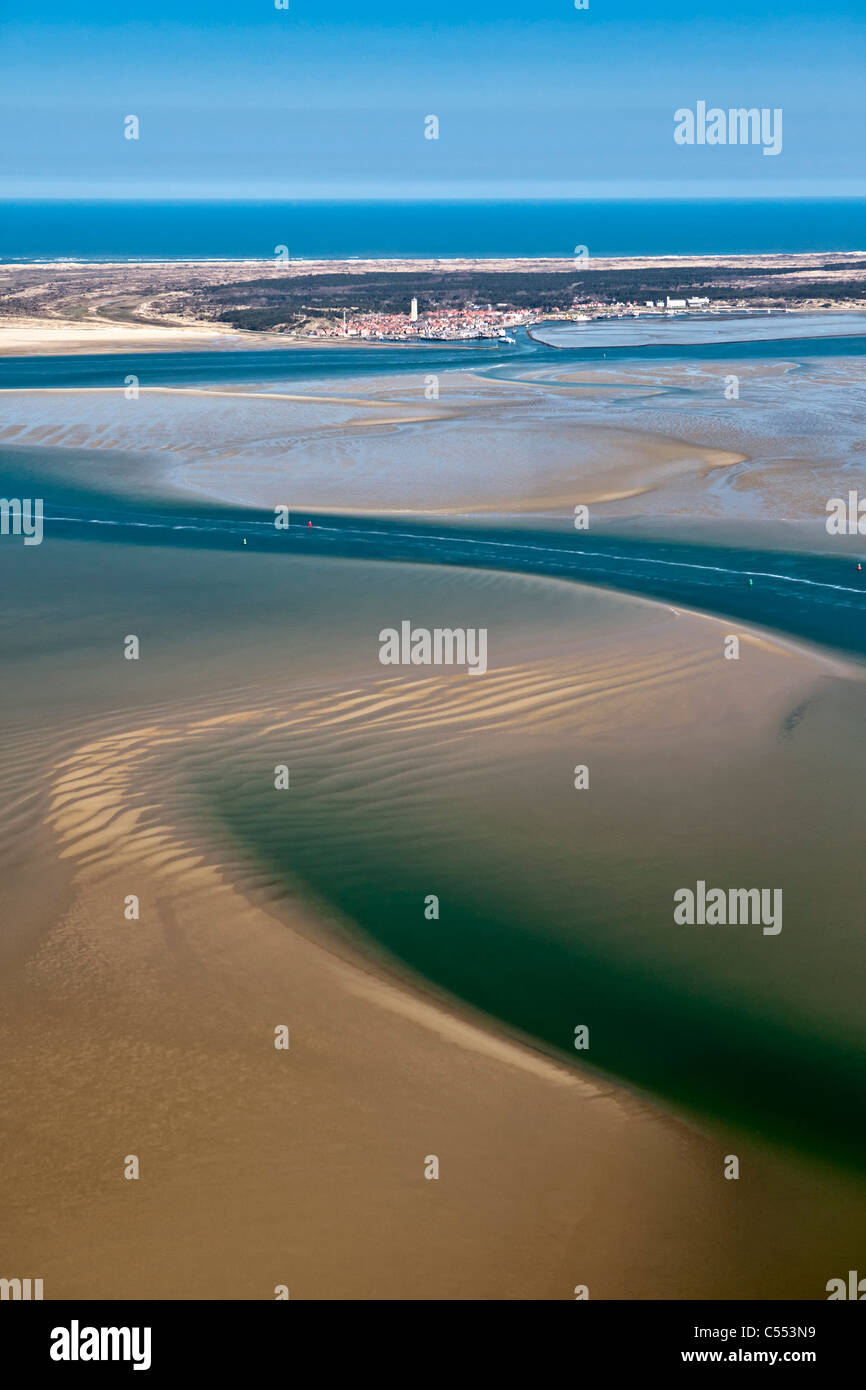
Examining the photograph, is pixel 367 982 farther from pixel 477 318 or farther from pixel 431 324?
pixel 477 318

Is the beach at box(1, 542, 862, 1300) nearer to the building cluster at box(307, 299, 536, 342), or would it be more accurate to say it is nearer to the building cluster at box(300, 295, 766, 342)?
the building cluster at box(307, 299, 536, 342)

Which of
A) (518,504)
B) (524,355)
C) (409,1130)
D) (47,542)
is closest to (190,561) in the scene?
(47,542)

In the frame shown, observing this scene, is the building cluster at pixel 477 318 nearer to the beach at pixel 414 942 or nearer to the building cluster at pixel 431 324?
the building cluster at pixel 431 324

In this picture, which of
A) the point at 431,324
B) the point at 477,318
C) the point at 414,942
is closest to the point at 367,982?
the point at 414,942

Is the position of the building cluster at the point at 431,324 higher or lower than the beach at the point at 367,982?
higher

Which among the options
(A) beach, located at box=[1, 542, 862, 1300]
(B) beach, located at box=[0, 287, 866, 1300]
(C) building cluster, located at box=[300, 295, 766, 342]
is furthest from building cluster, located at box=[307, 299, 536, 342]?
(A) beach, located at box=[1, 542, 862, 1300]

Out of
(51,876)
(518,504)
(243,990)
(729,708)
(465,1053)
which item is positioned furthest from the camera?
(518,504)

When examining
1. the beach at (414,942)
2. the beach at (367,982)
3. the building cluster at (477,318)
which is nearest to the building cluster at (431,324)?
the building cluster at (477,318)

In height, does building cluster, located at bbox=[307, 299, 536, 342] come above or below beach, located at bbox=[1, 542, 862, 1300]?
above

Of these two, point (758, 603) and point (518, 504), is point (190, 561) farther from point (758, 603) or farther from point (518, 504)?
point (758, 603)

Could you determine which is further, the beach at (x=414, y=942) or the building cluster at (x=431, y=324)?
the building cluster at (x=431, y=324)

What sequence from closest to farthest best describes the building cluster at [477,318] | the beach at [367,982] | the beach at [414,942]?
1. the beach at [367,982]
2. the beach at [414,942]
3. the building cluster at [477,318]
